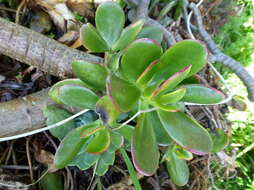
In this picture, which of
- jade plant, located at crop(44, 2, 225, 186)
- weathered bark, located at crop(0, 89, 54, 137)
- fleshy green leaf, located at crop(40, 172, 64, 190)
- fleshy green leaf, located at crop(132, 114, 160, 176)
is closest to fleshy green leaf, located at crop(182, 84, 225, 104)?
jade plant, located at crop(44, 2, 225, 186)

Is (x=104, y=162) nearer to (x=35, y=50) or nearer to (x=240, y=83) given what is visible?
(x=35, y=50)

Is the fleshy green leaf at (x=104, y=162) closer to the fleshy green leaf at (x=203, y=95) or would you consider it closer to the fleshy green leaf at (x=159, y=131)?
the fleshy green leaf at (x=159, y=131)

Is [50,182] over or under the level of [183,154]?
under

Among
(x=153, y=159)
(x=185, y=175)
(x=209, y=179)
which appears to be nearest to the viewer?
(x=153, y=159)

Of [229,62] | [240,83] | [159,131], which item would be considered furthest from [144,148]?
[240,83]

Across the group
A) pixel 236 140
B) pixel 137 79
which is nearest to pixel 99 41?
pixel 137 79

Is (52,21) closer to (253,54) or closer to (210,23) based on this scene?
(210,23)
